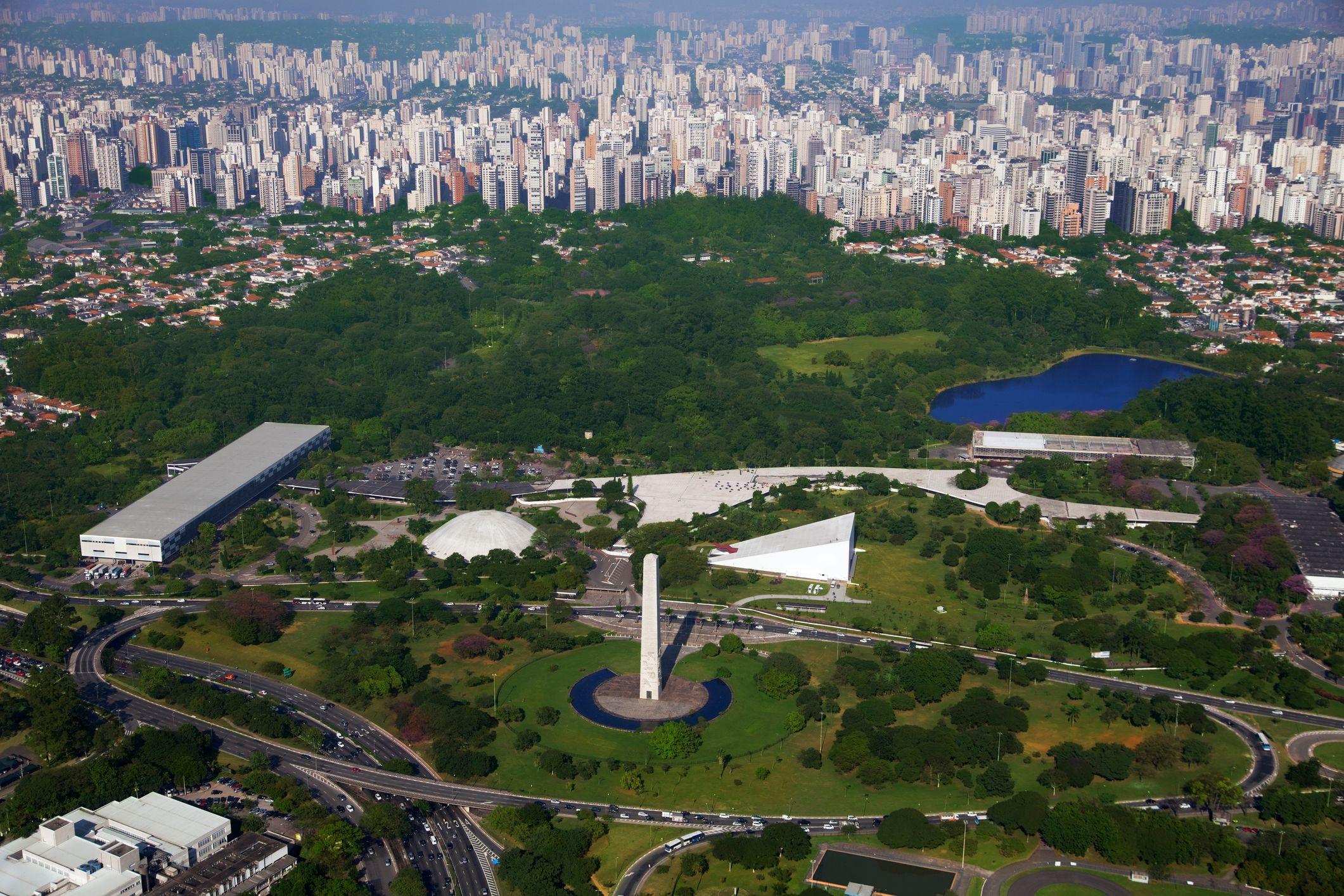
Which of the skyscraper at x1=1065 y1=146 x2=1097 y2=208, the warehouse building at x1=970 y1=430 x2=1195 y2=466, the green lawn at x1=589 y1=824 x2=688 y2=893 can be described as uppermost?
the skyscraper at x1=1065 y1=146 x2=1097 y2=208

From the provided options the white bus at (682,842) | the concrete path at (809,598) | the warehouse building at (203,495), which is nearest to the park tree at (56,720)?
the warehouse building at (203,495)

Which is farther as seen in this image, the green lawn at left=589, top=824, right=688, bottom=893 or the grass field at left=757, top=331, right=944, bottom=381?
the grass field at left=757, top=331, right=944, bottom=381

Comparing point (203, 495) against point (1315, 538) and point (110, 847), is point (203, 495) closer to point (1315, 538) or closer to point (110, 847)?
point (110, 847)

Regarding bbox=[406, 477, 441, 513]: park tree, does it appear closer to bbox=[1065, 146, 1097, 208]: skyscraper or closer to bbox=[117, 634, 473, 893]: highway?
bbox=[117, 634, 473, 893]: highway

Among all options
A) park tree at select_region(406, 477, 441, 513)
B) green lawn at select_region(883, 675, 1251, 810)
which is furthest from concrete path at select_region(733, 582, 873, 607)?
park tree at select_region(406, 477, 441, 513)

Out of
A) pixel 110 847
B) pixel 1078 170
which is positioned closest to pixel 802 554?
pixel 110 847

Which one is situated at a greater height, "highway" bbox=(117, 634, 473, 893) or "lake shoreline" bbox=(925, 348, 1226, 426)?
"highway" bbox=(117, 634, 473, 893)
